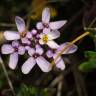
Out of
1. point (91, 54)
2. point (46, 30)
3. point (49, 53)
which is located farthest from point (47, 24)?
point (91, 54)

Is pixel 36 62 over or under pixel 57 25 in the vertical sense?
under

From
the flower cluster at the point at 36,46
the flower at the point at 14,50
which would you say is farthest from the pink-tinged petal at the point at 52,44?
the flower at the point at 14,50

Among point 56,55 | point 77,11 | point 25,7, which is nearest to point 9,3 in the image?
point 25,7

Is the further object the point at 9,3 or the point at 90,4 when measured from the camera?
the point at 9,3

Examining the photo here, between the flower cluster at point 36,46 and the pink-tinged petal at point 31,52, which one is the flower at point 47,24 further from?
the pink-tinged petal at point 31,52

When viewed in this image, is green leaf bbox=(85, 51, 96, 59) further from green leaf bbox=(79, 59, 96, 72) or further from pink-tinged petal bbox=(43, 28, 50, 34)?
pink-tinged petal bbox=(43, 28, 50, 34)

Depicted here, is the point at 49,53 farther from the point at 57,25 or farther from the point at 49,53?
the point at 57,25

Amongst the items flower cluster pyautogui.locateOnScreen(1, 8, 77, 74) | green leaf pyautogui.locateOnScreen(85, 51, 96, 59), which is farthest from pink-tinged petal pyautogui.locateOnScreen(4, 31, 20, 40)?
green leaf pyautogui.locateOnScreen(85, 51, 96, 59)

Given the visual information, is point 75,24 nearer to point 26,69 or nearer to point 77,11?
point 77,11
